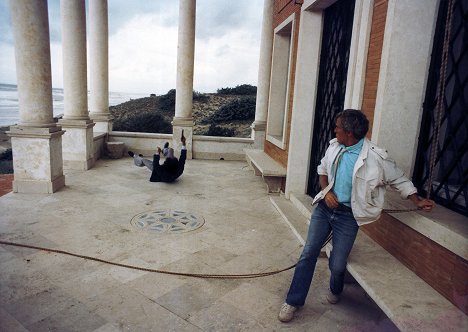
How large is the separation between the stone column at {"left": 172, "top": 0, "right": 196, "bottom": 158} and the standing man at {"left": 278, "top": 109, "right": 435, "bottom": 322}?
935 centimetres

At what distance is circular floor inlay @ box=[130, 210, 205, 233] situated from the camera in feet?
19.0

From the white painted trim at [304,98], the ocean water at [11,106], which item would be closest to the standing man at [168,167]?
the white painted trim at [304,98]

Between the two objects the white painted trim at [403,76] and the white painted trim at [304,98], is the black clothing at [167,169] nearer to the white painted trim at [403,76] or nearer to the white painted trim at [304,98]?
the white painted trim at [304,98]

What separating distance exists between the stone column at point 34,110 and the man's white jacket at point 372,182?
6377 millimetres

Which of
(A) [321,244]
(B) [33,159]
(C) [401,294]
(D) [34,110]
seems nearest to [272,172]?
(A) [321,244]

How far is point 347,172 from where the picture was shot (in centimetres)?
331

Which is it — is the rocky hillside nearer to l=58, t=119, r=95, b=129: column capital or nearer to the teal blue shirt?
l=58, t=119, r=95, b=129: column capital

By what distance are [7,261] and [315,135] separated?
5577 millimetres

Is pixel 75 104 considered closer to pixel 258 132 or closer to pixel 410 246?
pixel 258 132

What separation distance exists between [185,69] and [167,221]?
24.0 feet

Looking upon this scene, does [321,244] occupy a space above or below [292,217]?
above

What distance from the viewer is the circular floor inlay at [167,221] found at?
5793mm

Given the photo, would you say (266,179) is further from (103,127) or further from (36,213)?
(103,127)

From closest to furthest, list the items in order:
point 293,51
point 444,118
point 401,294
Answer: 1. point 401,294
2. point 444,118
3. point 293,51
